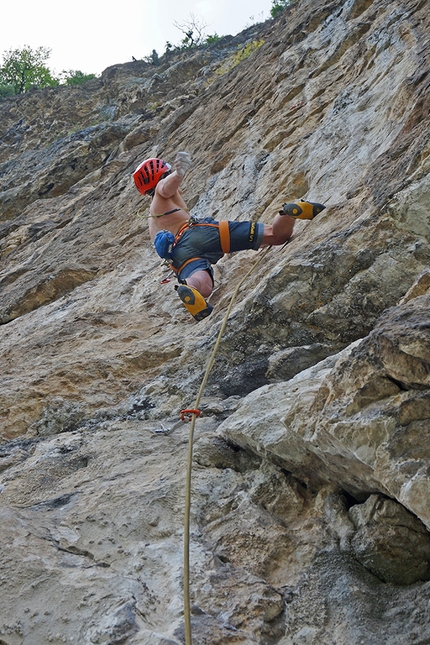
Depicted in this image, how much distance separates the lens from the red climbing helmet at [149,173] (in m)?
5.41

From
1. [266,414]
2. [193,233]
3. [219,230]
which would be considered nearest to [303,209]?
[219,230]

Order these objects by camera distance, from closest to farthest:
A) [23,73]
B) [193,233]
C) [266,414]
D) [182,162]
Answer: [266,414], [182,162], [193,233], [23,73]

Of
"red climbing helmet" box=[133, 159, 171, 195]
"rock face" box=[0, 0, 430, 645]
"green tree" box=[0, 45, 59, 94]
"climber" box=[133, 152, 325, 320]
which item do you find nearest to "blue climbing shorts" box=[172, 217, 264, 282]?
"climber" box=[133, 152, 325, 320]

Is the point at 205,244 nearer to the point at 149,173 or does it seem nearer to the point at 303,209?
the point at 303,209

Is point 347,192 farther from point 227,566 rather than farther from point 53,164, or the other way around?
point 53,164

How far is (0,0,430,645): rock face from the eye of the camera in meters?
1.86

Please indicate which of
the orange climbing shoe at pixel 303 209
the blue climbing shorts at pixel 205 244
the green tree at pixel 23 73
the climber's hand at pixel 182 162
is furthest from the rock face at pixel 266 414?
the green tree at pixel 23 73

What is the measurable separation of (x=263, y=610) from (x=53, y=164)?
13.7 metres

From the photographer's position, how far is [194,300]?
4.16 metres

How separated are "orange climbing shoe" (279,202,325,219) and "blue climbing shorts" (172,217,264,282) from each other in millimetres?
381

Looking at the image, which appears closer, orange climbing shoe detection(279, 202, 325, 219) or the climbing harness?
orange climbing shoe detection(279, 202, 325, 219)

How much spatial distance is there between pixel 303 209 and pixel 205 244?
95 cm

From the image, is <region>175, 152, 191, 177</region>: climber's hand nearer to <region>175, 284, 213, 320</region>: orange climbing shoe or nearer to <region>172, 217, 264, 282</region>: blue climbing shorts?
<region>172, 217, 264, 282</region>: blue climbing shorts

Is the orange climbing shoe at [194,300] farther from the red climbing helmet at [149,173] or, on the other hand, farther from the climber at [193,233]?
the red climbing helmet at [149,173]
